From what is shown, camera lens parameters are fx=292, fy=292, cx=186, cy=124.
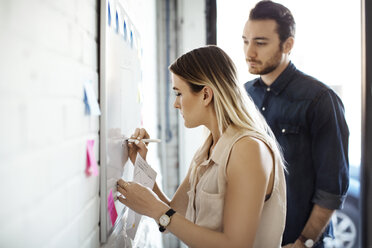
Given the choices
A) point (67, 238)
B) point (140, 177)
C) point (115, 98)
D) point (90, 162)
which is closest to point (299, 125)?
point (140, 177)

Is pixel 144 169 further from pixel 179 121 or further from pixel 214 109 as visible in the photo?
pixel 179 121

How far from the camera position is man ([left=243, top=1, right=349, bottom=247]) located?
1.34m

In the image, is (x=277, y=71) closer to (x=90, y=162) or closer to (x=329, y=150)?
(x=329, y=150)

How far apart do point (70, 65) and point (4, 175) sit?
303mm

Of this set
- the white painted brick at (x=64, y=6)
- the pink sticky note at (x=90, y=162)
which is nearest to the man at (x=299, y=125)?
the pink sticky note at (x=90, y=162)

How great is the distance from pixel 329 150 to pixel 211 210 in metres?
0.71

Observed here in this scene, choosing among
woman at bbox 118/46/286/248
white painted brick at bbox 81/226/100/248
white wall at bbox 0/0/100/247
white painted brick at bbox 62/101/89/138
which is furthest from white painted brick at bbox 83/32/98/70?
white painted brick at bbox 81/226/100/248

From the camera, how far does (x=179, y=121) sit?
2602 millimetres

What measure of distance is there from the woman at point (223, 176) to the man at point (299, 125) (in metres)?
0.47

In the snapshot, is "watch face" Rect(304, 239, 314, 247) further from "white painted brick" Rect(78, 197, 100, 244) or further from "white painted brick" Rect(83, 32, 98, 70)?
"white painted brick" Rect(83, 32, 98, 70)

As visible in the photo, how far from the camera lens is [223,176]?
913mm

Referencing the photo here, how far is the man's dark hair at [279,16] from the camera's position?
159cm

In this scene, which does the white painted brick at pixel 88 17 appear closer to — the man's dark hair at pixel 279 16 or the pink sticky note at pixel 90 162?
the pink sticky note at pixel 90 162

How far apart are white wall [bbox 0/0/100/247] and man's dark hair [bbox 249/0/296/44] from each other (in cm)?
112
